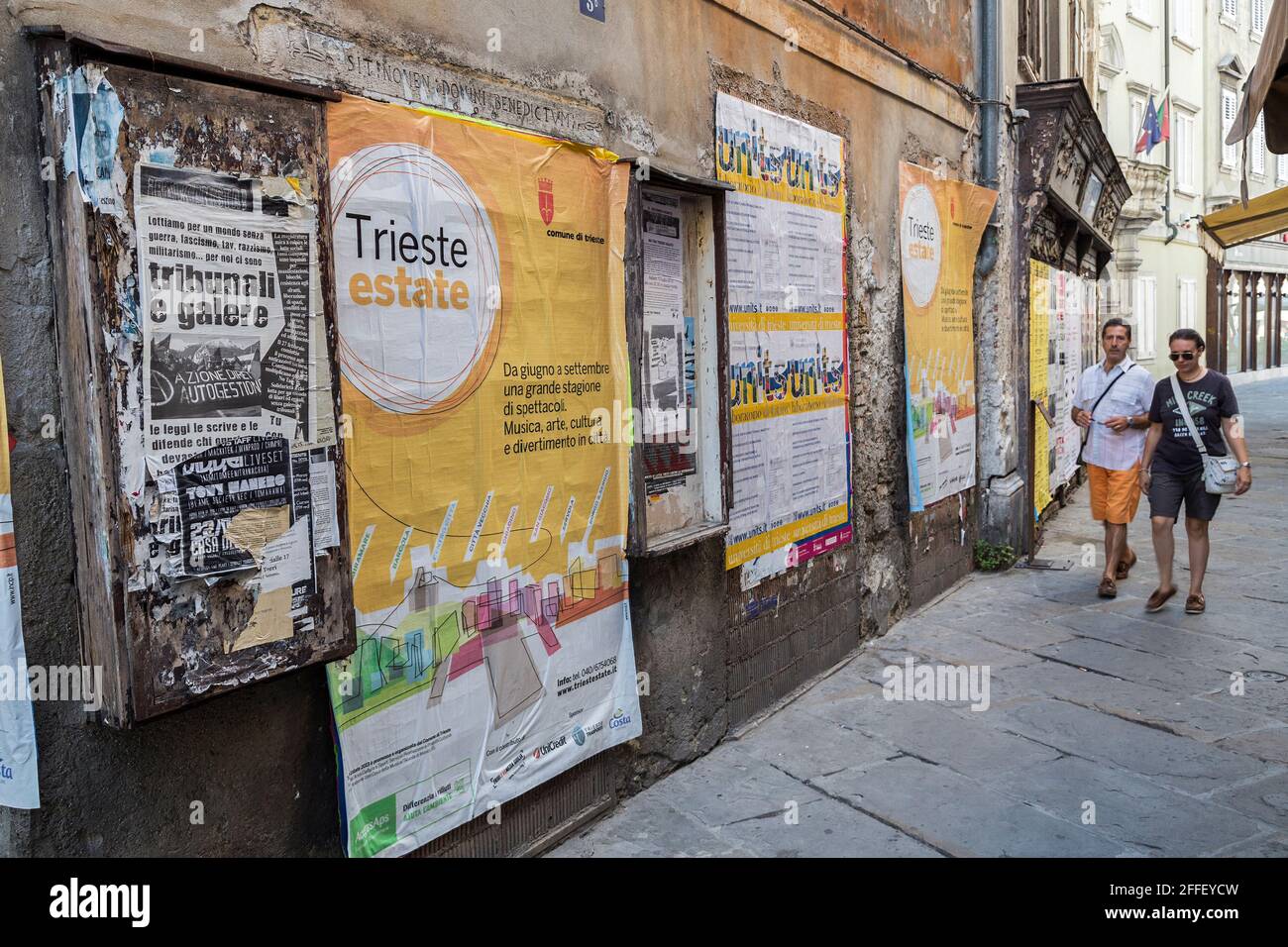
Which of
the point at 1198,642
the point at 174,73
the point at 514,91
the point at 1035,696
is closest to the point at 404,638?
the point at 174,73

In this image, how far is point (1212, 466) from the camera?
21.1 ft

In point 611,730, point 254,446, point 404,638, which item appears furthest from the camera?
point 611,730

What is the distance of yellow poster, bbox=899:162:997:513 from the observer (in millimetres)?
6559

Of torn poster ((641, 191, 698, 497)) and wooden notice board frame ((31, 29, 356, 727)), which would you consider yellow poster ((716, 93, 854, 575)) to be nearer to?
torn poster ((641, 191, 698, 497))

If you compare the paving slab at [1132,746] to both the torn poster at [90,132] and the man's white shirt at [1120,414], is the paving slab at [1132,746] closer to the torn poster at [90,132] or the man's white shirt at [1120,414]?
the man's white shirt at [1120,414]

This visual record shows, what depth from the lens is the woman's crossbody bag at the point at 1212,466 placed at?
634cm

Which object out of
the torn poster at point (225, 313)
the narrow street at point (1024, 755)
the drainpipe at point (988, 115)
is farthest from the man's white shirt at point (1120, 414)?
the torn poster at point (225, 313)

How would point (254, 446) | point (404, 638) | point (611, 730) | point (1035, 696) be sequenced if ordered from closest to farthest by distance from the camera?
1. point (254, 446)
2. point (404, 638)
3. point (611, 730)
4. point (1035, 696)

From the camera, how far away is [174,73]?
7.38 feet

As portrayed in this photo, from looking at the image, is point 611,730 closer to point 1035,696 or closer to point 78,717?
point 78,717

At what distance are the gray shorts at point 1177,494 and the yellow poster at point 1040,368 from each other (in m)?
2.20

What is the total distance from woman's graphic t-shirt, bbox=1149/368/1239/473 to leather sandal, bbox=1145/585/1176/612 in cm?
76

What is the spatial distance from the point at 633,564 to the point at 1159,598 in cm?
424
